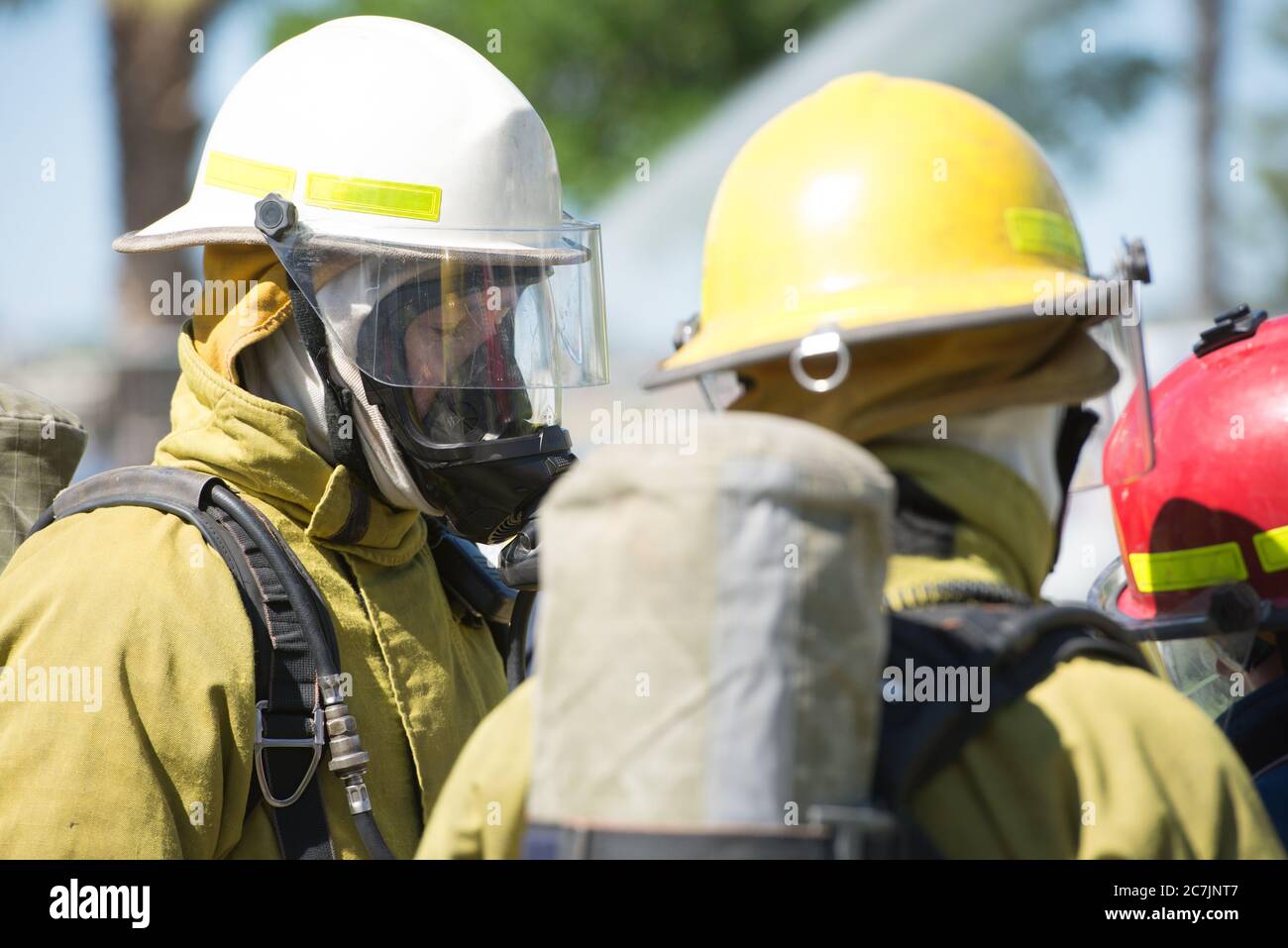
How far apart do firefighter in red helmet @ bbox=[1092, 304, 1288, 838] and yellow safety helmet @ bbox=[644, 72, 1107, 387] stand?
32.1 inches

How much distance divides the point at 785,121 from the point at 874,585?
69cm

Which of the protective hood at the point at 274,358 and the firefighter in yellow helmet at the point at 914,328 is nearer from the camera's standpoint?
the firefighter in yellow helmet at the point at 914,328

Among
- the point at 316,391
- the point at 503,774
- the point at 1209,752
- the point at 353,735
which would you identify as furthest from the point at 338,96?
the point at 1209,752

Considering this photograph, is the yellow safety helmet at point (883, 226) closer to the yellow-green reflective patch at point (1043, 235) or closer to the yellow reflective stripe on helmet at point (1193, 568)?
the yellow-green reflective patch at point (1043, 235)

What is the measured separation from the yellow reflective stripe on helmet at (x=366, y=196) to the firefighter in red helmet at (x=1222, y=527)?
1418 millimetres

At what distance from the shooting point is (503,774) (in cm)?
173

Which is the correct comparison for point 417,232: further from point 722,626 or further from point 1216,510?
point 722,626

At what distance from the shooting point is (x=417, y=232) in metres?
3.00

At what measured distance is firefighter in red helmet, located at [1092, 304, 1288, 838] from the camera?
8.39 feet

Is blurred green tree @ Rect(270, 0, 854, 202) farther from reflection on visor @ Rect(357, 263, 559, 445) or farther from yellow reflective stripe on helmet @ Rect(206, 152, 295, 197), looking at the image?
reflection on visor @ Rect(357, 263, 559, 445)

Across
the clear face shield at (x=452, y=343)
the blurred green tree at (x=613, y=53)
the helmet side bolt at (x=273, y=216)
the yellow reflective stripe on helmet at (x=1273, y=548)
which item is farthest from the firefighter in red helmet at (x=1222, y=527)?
the blurred green tree at (x=613, y=53)

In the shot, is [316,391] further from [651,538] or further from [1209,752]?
[1209,752]

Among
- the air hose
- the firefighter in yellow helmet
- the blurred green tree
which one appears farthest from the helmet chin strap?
the blurred green tree

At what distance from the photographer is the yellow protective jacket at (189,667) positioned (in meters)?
2.38
